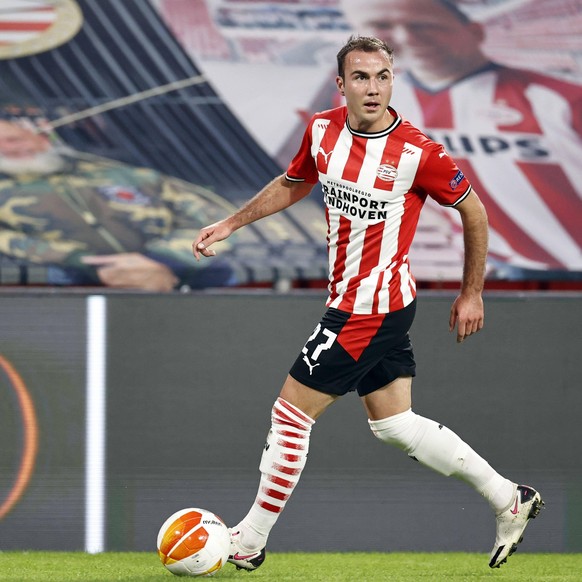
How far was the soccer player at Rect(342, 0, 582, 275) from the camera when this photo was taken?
732 centimetres

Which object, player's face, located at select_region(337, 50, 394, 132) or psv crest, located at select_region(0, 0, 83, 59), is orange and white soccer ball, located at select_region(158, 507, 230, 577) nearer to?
player's face, located at select_region(337, 50, 394, 132)

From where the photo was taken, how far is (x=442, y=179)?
3.94m

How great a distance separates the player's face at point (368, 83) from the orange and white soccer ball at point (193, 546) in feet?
4.72

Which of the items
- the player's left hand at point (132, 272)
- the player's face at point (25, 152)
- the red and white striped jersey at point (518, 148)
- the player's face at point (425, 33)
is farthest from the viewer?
the player's face at point (425, 33)

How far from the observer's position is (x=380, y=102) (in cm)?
390

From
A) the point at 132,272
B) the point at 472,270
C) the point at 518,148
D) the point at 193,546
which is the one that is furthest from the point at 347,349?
the point at 518,148

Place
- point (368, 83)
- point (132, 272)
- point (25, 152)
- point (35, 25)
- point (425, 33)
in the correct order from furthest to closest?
point (425, 33) → point (35, 25) → point (25, 152) → point (132, 272) → point (368, 83)

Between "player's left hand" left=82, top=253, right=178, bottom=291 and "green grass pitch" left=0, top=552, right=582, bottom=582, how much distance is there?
2.45 meters

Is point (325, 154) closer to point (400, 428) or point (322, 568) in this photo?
point (400, 428)

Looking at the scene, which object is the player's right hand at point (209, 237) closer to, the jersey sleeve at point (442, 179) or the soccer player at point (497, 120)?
the jersey sleeve at point (442, 179)

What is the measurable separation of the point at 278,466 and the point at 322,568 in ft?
2.15

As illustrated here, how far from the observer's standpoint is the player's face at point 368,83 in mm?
3900

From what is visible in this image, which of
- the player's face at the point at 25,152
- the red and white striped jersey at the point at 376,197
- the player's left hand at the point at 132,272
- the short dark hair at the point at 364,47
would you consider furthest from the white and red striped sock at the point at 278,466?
the player's face at the point at 25,152

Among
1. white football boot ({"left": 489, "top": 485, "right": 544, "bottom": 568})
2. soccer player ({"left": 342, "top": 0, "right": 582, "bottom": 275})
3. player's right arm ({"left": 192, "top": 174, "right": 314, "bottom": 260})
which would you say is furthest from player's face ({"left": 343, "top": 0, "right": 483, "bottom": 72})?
white football boot ({"left": 489, "top": 485, "right": 544, "bottom": 568})
